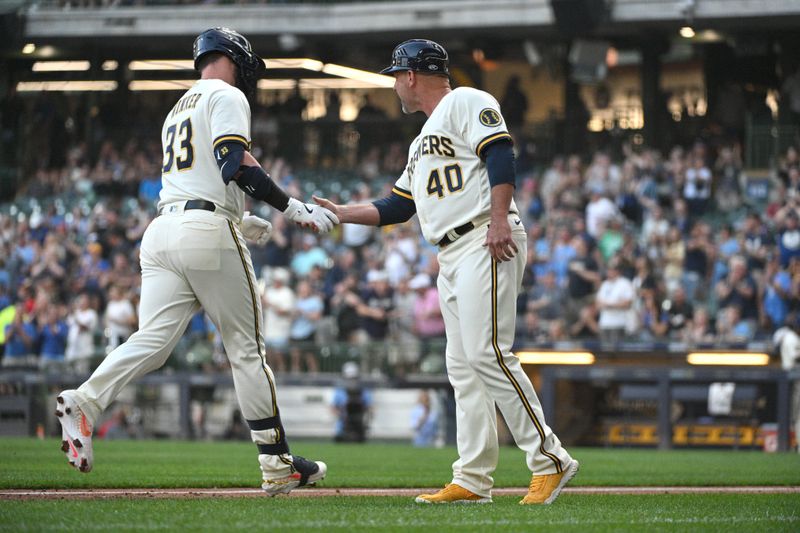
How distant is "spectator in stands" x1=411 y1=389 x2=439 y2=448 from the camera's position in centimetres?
1647

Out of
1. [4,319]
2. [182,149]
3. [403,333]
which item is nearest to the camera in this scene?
[182,149]

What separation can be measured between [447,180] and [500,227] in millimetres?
463

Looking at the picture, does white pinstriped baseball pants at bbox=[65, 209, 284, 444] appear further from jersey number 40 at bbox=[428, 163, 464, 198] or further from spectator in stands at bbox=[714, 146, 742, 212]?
spectator in stands at bbox=[714, 146, 742, 212]

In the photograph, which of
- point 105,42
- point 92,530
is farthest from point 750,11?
point 92,530

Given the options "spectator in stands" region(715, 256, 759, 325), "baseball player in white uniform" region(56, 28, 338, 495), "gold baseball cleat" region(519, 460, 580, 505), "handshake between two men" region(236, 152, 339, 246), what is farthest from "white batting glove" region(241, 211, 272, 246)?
"spectator in stands" region(715, 256, 759, 325)

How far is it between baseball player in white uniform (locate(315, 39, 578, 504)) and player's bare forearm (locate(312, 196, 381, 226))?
0.32m

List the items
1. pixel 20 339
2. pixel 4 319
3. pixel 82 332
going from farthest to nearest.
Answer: pixel 4 319 < pixel 20 339 < pixel 82 332

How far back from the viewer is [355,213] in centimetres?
711

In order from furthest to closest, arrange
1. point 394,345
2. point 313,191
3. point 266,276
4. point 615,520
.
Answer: point 313,191
point 266,276
point 394,345
point 615,520

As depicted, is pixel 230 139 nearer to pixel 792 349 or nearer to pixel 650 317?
pixel 792 349

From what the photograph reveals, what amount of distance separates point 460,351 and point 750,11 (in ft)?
55.0

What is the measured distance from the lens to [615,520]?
556cm

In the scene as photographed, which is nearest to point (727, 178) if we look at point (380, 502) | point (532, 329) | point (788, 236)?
point (788, 236)

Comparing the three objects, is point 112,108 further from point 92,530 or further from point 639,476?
point 92,530
